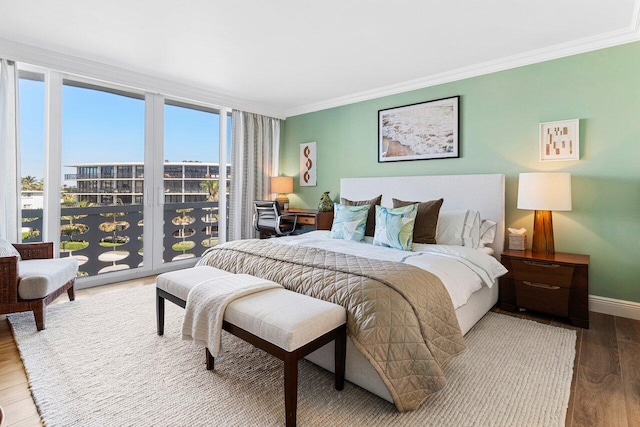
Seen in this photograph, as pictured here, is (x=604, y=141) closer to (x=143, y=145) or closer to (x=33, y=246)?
(x=143, y=145)

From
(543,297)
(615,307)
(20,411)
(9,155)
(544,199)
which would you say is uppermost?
(9,155)

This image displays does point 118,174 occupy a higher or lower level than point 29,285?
higher

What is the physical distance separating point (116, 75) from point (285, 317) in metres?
3.64

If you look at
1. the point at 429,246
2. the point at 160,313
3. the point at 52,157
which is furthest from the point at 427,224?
the point at 52,157

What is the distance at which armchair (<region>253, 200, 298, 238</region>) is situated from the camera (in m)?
4.49

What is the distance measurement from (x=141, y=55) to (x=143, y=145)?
3.77 feet

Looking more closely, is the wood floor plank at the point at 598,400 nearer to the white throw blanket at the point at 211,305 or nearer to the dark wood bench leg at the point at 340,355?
the dark wood bench leg at the point at 340,355

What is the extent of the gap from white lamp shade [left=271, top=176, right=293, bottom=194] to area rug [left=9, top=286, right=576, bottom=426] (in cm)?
294

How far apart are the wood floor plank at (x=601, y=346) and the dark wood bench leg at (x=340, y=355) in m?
1.58

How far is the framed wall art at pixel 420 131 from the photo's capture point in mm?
3760

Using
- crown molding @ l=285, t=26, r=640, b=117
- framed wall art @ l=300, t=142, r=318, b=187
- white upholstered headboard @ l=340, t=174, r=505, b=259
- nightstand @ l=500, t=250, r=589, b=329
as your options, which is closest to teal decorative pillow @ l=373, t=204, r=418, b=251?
white upholstered headboard @ l=340, t=174, r=505, b=259

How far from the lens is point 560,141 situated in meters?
3.10

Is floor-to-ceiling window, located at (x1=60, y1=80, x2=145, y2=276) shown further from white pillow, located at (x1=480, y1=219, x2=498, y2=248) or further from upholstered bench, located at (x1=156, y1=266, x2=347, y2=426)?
white pillow, located at (x1=480, y1=219, x2=498, y2=248)

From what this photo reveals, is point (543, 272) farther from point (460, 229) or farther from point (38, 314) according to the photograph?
point (38, 314)
